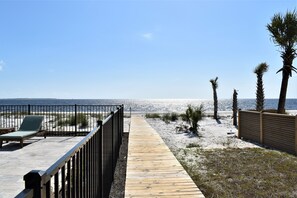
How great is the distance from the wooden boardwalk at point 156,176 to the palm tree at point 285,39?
7.41m

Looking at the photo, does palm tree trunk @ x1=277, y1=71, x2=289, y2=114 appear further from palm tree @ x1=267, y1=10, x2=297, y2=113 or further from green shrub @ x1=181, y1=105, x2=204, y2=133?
green shrub @ x1=181, y1=105, x2=204, y2=133

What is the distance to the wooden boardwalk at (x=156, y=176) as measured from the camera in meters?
3.23

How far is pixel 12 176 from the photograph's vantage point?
4.85 metres

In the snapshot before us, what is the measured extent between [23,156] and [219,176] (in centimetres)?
519

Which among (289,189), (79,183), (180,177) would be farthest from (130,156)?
(79,183)

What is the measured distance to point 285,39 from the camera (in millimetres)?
10211

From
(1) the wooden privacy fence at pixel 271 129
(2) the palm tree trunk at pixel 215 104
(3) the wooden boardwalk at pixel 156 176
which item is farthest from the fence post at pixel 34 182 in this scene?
(2) the palm tree trunk at pixel 215 104

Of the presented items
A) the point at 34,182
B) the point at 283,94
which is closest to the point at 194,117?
the point at 283,94

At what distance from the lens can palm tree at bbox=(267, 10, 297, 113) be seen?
1006cm

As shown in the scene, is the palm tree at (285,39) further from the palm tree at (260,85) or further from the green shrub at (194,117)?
the green shrub at (194,117)

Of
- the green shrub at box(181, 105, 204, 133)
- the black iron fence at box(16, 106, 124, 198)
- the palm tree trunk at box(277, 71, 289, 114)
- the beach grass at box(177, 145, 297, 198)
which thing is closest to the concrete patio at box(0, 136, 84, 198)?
the black iron fence at box(16, 106, 124, 198)

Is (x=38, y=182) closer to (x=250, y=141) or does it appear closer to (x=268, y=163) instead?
(x=268, y=163)

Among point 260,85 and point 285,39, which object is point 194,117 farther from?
point 285,39

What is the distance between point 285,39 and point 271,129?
4.25m
